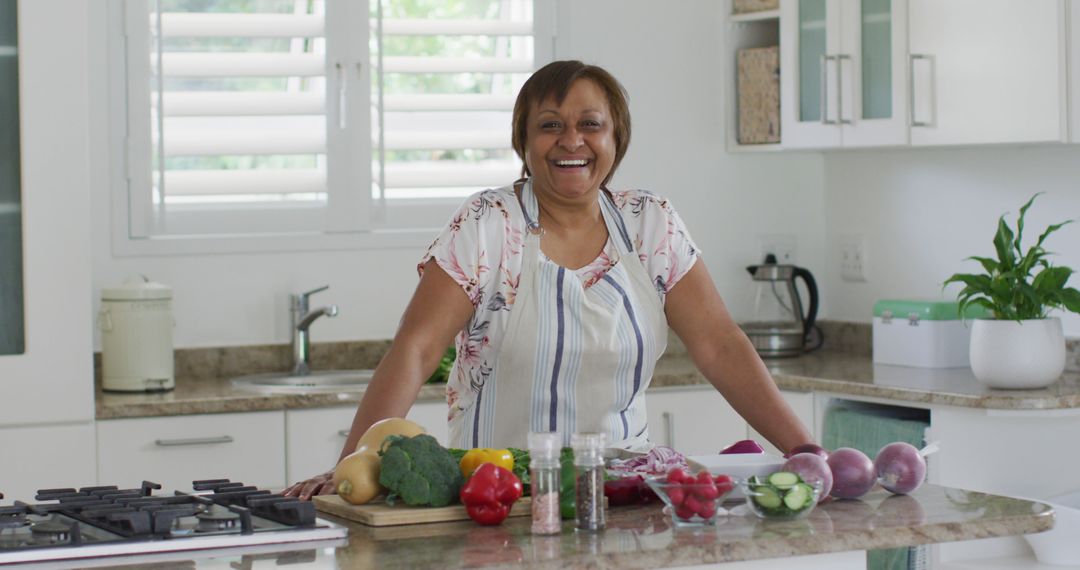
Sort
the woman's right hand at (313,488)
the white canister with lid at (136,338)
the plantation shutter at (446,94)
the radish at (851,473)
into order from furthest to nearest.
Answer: the plantation shutter at (446,94) → the white canister with lid at (136,338) → the woman's right hand at (313,488) → the radish at (851,473)

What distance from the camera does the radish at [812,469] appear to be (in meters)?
2.11

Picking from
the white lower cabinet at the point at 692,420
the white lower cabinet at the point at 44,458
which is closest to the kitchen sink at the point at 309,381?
the white lower cabinet at the point at 44,458

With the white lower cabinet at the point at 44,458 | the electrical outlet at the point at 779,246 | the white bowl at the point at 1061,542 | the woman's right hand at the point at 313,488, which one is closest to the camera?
the woman's right hand at the point at 313,488

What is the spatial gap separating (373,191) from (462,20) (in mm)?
538

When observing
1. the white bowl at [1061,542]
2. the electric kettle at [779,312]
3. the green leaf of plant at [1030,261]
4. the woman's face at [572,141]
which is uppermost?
the woman's face at [572,141]

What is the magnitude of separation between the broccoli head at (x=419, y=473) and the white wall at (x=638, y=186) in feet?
7.03

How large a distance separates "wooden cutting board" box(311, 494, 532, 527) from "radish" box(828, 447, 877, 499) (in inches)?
16.9

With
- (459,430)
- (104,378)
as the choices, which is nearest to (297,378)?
(104,378)

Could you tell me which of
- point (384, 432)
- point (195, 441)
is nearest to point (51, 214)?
point (195, 441)

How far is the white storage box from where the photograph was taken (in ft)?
13.2

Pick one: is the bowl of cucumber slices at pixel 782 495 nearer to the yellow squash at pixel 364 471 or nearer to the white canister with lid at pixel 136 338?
the yellow squash at pixel 364 471

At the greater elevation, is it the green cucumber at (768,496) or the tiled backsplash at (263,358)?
the tiled backsplash at (263,358)

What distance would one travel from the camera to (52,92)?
3453 millimetres

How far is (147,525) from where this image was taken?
1.91 m
